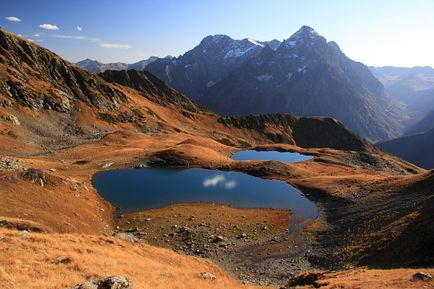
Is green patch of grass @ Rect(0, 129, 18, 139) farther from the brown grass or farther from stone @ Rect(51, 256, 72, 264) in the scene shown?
stone @ Rect(51, 256, 72, 264)

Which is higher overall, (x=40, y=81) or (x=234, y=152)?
(x=40, y=81)

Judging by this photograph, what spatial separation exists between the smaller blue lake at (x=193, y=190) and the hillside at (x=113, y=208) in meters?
3.21

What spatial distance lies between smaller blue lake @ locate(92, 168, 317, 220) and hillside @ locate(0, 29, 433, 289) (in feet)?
10.5

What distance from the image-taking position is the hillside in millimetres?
31547

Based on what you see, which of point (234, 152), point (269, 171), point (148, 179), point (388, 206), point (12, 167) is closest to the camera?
point (388, 206)

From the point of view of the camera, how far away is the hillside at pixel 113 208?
104 ft

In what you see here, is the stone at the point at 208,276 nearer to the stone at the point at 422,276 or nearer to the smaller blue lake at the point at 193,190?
the stone at the point at 422,276

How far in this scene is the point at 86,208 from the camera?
58.6 metres

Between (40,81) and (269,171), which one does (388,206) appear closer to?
(269,171)

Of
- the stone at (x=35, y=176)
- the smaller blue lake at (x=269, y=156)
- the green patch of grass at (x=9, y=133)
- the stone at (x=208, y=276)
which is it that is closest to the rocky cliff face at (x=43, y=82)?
the green patch of grass at (x=9, y=133)

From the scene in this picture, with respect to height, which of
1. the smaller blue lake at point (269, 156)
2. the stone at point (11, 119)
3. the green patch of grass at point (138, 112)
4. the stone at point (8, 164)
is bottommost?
the smaller blue lake at point (269, 156)

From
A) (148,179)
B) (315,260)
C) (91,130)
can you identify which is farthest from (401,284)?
(91,130)

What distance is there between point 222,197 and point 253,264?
1036 inches

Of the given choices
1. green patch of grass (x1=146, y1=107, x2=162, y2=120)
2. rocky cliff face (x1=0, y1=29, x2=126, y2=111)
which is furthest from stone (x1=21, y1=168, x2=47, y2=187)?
green patch of grass (x1=146, y1=107, x2=162, y2=120)
